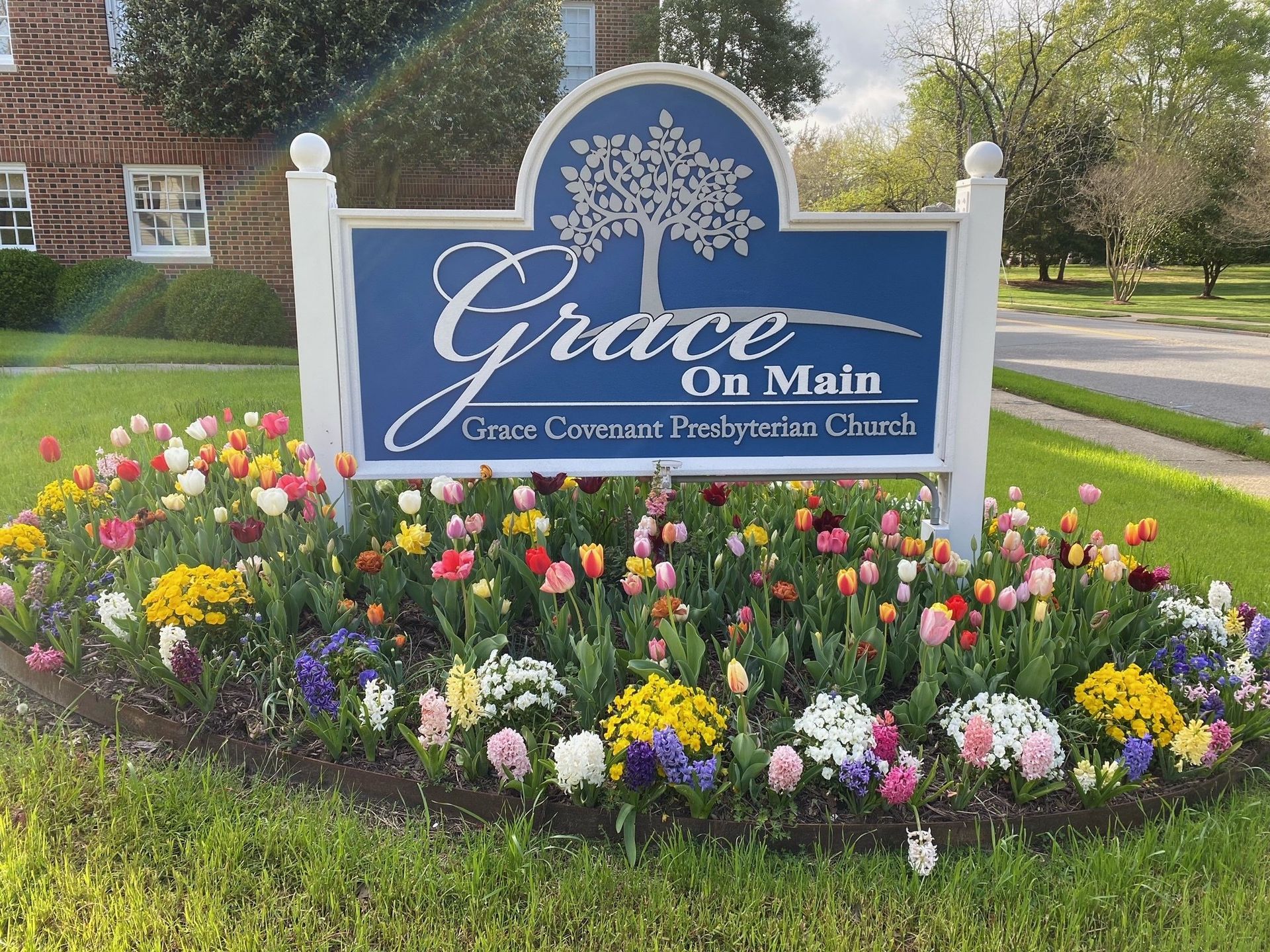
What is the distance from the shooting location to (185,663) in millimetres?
2537

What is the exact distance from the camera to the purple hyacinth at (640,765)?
2213 mm

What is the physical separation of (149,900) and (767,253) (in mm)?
2759

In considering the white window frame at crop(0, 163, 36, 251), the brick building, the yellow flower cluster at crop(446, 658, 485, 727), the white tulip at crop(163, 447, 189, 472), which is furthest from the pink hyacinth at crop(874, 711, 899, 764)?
the white window frame at crop(0, 163, 36, 251)

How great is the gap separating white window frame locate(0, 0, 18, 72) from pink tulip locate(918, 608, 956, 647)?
Answer: 16.9 metres

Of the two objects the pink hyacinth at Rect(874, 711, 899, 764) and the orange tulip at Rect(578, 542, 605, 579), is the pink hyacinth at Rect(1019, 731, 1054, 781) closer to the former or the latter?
the pink hyacinth at Rect(874, 711, 899, 764)

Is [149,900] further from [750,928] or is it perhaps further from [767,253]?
[767,253]

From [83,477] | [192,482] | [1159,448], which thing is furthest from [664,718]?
[1159,448]

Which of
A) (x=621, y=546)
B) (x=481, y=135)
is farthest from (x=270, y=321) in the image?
(x=621, y=546)

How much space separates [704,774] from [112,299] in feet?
46.6

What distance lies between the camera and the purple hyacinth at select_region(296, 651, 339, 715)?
251cm

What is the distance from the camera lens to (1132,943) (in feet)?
6.54

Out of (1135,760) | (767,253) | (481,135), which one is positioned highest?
(481,135)

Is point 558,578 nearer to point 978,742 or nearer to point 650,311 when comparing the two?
point 978,742

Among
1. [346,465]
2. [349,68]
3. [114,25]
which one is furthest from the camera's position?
[114,25]
